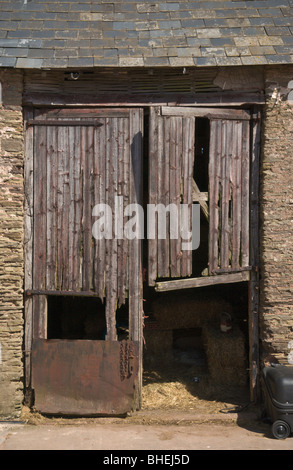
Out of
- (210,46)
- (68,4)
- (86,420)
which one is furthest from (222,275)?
(68,4)

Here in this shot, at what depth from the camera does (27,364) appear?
812cm

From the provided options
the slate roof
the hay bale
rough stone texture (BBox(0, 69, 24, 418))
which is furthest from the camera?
the hay bale

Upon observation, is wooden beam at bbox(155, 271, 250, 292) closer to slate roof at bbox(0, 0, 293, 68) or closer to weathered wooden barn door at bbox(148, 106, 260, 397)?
weathered wooden barn door at bbox(148, 106, 260, 397)

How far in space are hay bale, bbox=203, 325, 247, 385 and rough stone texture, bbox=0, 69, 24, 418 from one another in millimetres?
3713

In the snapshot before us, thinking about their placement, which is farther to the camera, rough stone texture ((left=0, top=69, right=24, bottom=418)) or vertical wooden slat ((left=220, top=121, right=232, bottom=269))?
vertical wooden slat ((left=220, top=121, right=232, bottom=269))

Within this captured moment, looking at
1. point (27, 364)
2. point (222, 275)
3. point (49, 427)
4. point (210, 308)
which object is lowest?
point (49, 427)

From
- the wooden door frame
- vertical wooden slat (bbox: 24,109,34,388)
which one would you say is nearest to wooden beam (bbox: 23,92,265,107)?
the wooden door frame

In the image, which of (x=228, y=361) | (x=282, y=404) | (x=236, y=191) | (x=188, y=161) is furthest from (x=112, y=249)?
(x=282, y=404)

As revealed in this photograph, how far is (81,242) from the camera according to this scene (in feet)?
26.6

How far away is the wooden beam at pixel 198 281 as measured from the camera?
807 cm

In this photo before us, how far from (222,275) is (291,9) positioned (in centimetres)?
483

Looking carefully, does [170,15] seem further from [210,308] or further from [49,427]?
[49,427]

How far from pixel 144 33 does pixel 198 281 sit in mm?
4285

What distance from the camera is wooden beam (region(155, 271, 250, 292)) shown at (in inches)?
318
